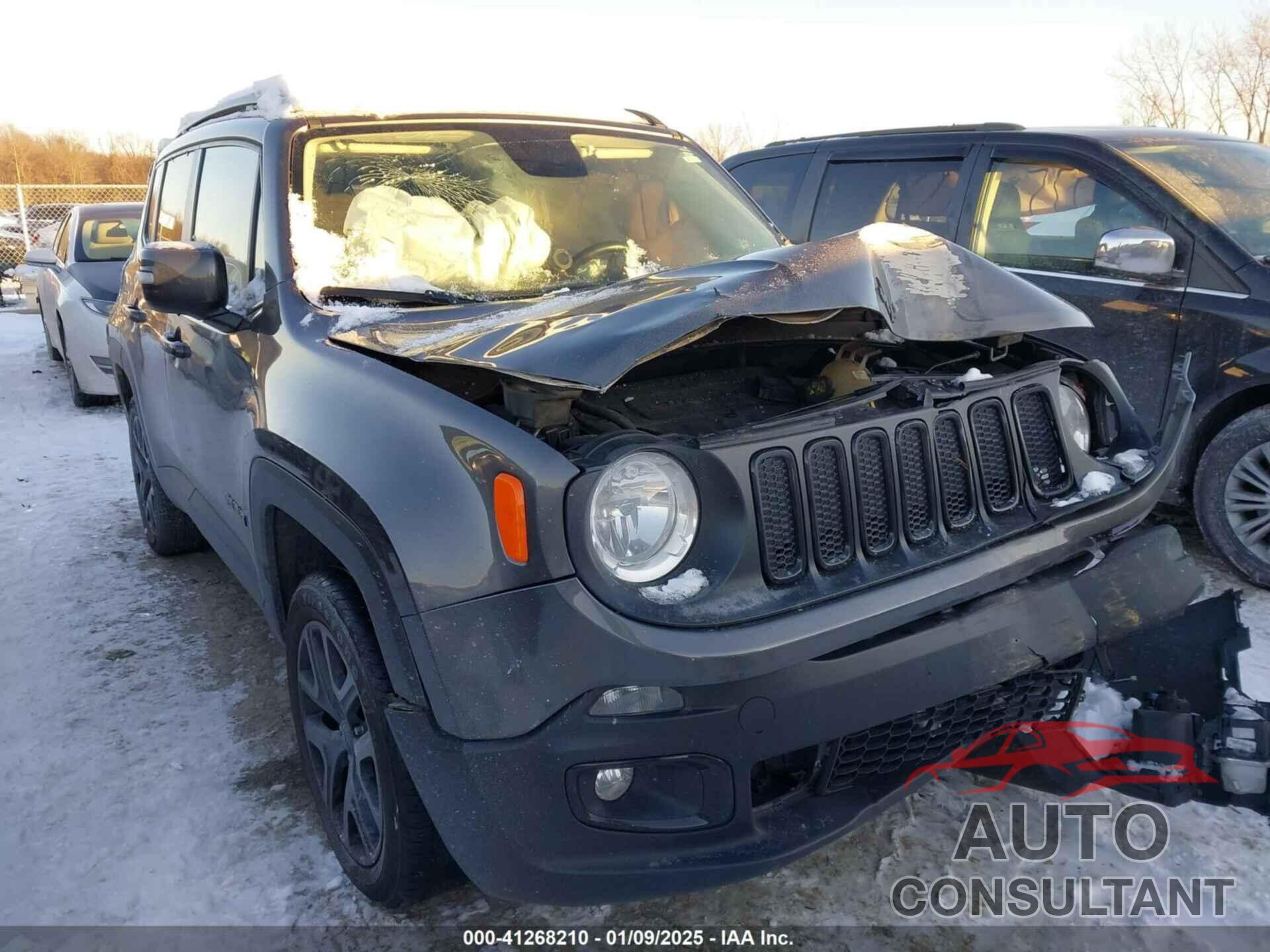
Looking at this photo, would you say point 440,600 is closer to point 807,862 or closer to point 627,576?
point 627,576

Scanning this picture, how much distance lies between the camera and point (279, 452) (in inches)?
93.3

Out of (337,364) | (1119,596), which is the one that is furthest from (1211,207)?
(337,364)

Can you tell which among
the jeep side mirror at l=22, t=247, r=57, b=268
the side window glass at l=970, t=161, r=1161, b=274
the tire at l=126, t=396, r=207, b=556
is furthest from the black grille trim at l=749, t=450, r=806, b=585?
the jeep side mirror at l=22, t=247, r=57, b=268

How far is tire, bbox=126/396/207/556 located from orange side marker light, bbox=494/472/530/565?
3.10 meters

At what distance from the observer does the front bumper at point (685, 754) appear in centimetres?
172

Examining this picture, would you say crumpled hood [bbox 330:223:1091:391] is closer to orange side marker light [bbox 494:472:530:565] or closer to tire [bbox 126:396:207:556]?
orange side marker light [bbox 494:472:530:565]

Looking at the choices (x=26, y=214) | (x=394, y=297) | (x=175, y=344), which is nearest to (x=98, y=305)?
(x=175, y=344)

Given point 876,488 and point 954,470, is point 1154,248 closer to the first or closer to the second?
point 954,470

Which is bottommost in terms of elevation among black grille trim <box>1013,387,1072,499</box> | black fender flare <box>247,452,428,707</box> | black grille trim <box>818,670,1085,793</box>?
black grille trim <box>818,670,1085,793</box>

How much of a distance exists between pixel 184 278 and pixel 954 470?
83.7 inches

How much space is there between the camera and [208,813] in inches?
106

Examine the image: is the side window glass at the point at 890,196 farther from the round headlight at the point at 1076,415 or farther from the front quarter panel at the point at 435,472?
the front quarter panel at the point at 435,472

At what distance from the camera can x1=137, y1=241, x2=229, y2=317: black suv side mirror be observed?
268 centimetres

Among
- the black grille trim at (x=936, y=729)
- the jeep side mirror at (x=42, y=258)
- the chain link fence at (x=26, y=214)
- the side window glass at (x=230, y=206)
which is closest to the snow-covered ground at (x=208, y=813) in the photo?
the black grille trim at (x=936, y=729)
